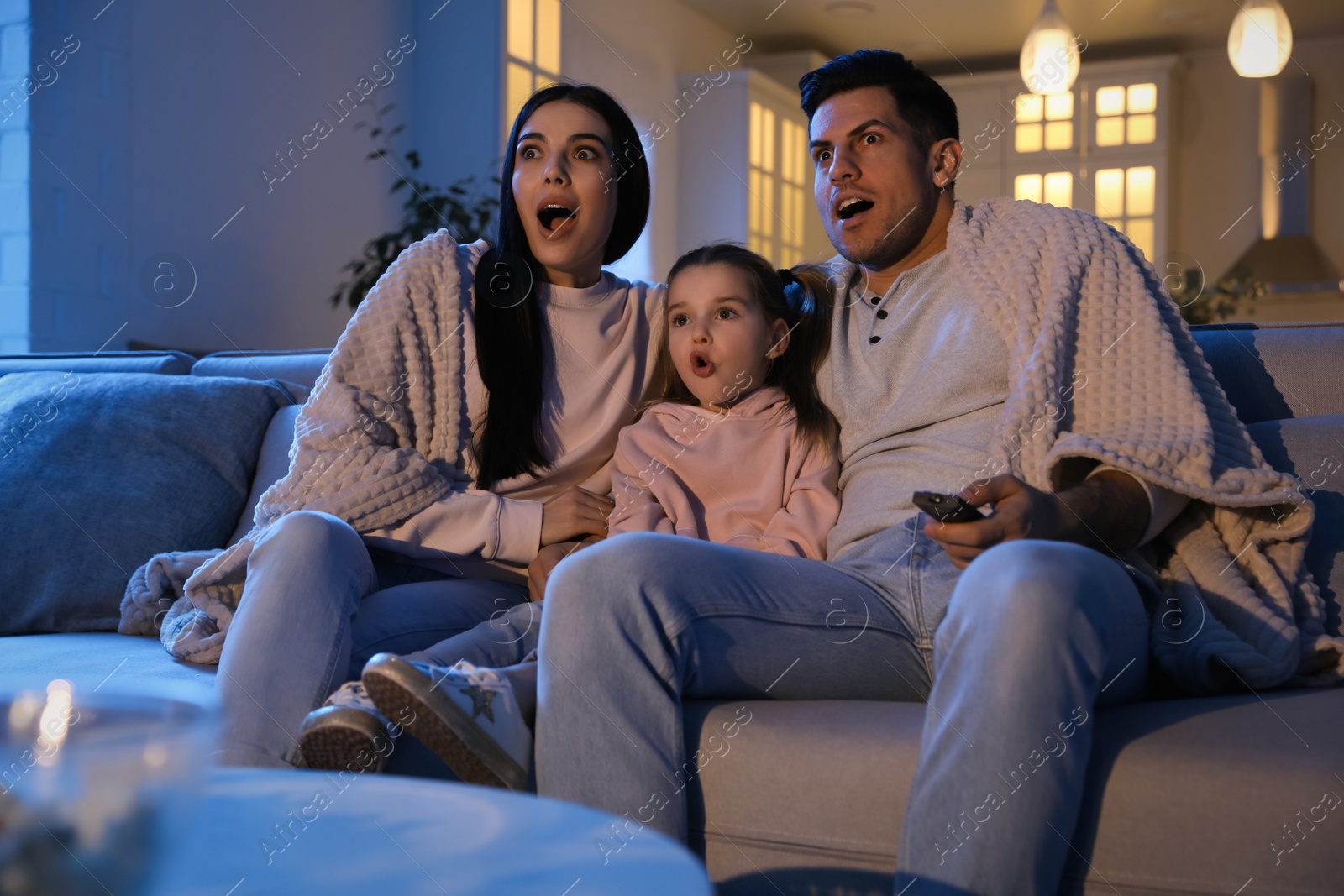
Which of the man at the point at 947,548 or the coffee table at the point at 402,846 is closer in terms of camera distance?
the coffee table at the point at 402,846

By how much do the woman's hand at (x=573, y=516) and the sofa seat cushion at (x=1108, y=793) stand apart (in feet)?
1.41

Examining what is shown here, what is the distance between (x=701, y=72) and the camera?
5910 millimetres

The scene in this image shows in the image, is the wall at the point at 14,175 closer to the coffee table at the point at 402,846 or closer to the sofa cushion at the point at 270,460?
the sofa cushion at the point at 270,460

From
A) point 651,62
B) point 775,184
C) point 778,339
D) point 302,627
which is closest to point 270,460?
point 302,627

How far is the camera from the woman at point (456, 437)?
4.19 ft

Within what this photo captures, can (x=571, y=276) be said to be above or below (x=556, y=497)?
above

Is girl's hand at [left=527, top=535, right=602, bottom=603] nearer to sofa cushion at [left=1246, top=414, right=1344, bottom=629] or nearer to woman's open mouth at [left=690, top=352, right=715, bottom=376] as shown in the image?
woman's open mouth at [left=690, top=352, right=715, bottom=376]

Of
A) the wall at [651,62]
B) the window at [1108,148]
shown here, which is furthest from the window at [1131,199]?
the wall at [651,62]

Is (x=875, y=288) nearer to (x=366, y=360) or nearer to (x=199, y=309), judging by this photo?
(x=366, y=360)

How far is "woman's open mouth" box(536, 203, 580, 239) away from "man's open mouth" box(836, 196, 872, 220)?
1.28 feet

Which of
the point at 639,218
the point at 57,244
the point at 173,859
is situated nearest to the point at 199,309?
the point at 57,244

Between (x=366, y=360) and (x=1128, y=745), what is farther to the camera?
(x=366, y=360)

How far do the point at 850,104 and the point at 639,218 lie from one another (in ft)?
1.31

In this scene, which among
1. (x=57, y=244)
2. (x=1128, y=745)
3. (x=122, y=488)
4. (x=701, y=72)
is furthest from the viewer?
(x=701, y=72)
